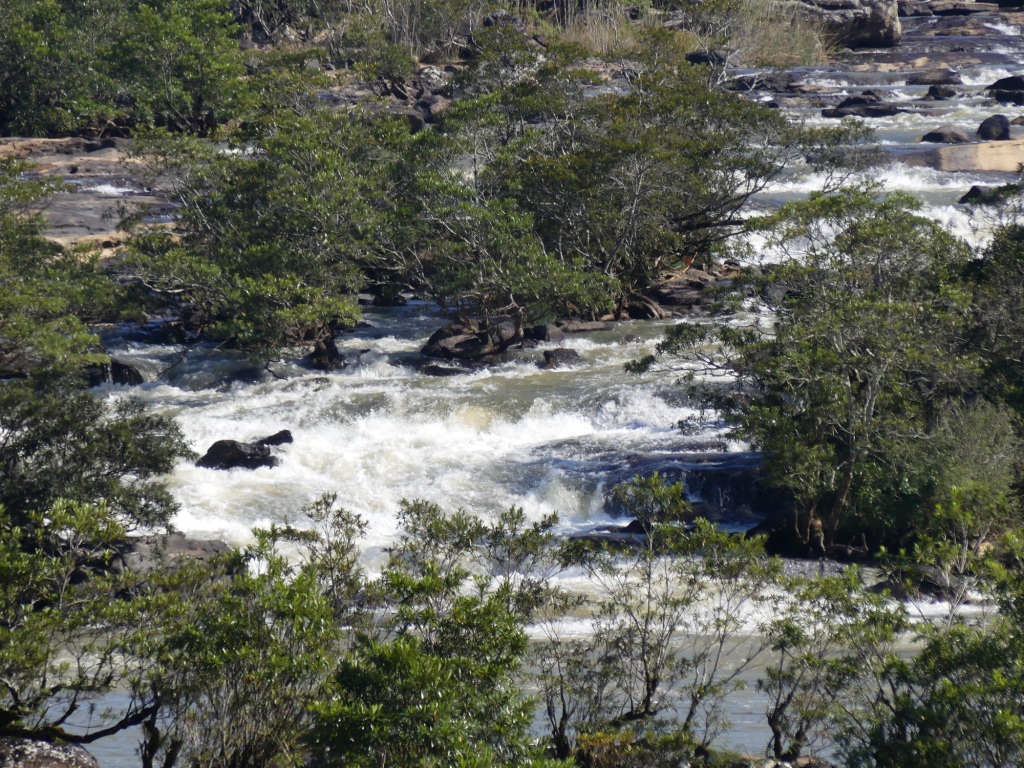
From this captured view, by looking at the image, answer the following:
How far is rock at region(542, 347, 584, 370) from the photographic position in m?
23.9

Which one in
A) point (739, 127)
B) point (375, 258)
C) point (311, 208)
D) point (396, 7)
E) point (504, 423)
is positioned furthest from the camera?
point (396, 7)

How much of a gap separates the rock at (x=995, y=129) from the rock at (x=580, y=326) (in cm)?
2014

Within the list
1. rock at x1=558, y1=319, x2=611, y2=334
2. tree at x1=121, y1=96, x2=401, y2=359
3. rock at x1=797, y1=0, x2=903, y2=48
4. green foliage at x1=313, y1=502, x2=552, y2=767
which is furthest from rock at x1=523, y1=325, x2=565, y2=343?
rock at x1=797, y1=0, x2=903, y2=48

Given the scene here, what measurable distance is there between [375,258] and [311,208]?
2.31 m

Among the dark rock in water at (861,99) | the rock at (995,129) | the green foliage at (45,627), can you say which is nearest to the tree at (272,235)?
the green foliage at (45,627)

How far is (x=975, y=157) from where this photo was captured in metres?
37.0

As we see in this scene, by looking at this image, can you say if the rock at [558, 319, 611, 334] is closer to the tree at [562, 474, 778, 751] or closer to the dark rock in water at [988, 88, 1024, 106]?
the tree at [562, 474, 778, 751]

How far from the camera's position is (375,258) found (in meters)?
25.1

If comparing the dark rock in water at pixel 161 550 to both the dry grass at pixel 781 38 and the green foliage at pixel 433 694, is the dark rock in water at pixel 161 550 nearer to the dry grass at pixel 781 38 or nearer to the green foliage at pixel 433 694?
the green foliage at pixel 433 694

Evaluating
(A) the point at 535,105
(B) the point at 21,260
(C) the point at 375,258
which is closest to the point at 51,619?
(B) the point at 21,260

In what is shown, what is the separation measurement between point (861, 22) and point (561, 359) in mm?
45982

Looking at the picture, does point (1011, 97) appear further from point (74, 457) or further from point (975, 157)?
point (74, 457)

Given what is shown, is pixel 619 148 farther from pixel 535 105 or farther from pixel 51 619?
pixel 51 619

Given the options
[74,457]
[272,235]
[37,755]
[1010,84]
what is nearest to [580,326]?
[272,235]
